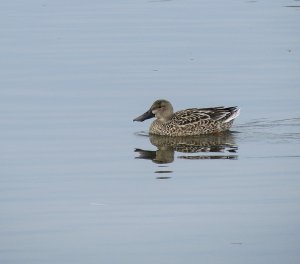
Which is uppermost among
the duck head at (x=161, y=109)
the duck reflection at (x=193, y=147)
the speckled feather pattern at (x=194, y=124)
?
the duck head at (x=161, y=109)

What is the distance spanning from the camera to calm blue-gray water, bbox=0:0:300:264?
10.4 m

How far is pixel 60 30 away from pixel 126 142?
8.43 m

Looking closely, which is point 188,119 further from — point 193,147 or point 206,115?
point 193,147

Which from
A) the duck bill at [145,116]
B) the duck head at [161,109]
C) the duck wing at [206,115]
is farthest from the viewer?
the duck head at [161,109]

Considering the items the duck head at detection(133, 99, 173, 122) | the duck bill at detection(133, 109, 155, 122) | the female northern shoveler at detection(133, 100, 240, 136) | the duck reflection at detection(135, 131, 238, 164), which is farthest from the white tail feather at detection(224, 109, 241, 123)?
the duck bill at detection(133, 109, 155, 122)

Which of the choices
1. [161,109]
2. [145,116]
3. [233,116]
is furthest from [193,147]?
[161,109]

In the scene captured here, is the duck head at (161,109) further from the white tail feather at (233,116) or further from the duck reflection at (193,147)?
the white tail feather at (233,116)

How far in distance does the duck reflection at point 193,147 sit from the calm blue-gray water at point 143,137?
0.05 m

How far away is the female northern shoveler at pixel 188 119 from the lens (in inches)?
620

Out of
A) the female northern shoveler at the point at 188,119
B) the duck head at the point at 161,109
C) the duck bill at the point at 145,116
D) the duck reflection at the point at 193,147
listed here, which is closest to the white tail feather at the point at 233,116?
the female northern shoveler at the point at 188,119

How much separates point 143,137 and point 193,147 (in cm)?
86

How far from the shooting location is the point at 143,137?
15.7 metres

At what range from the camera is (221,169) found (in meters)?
13.1

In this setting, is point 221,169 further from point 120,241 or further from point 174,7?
point 174,7
